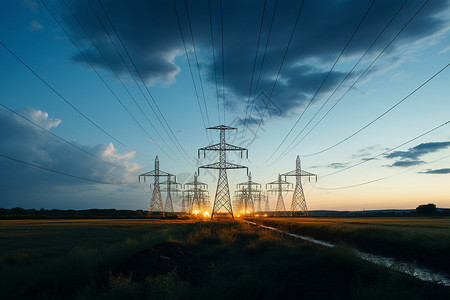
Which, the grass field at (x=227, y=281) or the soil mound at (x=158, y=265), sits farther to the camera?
the soil mound at (x=158, y=265)

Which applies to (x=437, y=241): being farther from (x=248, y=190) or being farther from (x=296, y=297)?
(x=248, y=190)

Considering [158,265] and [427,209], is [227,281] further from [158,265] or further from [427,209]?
[427,209]

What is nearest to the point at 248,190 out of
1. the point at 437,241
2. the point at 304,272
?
the point at 437,241

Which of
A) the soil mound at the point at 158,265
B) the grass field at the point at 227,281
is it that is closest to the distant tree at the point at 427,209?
the grass field at the point at 227,281

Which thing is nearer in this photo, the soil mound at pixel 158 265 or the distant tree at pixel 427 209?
the soil mound at pixel 158 265

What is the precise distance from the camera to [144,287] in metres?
13.1

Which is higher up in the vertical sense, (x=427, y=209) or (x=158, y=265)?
(x=427, y=209)

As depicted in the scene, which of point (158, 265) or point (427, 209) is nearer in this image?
point (158, 265)

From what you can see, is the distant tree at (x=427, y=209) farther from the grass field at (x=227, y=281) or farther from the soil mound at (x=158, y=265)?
the soil mound at (x=158, y=265)

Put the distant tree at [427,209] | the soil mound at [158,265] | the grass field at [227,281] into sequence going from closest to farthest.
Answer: the grass field at [227,281], the soil mound at [158,265], the distant tree at [427,209]

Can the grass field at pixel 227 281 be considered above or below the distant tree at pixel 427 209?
below

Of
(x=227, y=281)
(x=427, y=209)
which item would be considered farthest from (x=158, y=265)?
(x=427, y=209)

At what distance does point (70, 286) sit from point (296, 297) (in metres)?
9.99

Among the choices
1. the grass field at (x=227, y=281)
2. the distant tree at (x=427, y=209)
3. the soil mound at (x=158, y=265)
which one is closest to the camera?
the grass field at (x=227, y=281)
